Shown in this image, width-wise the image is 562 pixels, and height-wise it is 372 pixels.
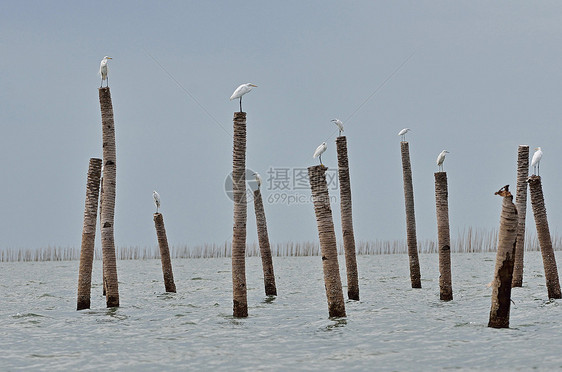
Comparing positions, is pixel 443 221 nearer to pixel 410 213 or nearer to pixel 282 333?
pixel 410 213

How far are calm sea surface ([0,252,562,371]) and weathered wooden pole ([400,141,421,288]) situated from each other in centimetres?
52

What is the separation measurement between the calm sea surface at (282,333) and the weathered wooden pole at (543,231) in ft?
1.27

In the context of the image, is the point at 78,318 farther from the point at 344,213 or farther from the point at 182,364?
the point at 344,213

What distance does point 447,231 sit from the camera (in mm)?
15047

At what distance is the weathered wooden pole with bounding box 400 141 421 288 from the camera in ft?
58.1

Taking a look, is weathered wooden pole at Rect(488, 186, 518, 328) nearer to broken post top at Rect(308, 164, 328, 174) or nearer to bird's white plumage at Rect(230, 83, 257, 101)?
broken post top at Rect(308, 164, 328, 174)

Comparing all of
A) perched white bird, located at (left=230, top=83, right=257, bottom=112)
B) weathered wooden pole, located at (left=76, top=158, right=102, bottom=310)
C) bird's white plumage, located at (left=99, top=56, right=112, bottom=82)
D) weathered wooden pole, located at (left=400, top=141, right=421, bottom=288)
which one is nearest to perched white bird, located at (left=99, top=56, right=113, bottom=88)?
bird's white plumage, located at (left=99, top=56, right=112, bottom=82)

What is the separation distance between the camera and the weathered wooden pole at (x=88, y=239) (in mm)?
13492

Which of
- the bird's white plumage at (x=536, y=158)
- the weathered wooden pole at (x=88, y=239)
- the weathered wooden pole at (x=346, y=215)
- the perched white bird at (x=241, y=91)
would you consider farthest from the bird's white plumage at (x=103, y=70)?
the bird's white plumage at (x=536, y=158)

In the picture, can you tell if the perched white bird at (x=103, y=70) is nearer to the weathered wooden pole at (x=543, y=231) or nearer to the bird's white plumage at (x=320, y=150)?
the bird's white plumage at (x=320, y=150)

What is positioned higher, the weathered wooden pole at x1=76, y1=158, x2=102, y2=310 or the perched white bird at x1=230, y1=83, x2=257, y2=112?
the perched white bird at x1=230, y1=83, x2=257, y2=112

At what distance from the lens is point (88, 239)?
44.5ft

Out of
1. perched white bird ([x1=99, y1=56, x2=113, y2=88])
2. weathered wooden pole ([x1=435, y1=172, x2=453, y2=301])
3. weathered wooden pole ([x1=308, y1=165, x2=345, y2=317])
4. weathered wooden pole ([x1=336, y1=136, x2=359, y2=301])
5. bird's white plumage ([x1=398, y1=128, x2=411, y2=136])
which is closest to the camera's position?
weathered wooden pole ([x1=308, y1=165, x2=345, y2=317])

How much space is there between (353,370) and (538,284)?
11.5 meters
